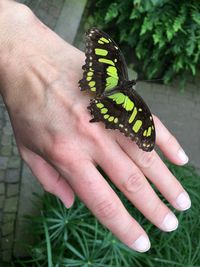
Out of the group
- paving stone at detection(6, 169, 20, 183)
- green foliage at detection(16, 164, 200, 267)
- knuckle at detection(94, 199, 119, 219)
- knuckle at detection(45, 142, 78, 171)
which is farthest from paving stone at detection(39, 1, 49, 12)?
knuckle at detection(94, 199, 119, 219)

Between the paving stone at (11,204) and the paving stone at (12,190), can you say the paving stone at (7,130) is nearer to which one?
the paving stone at (12,190)

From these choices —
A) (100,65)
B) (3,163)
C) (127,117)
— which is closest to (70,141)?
(127,117)

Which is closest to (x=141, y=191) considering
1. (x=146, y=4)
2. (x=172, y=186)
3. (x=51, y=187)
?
(x=172, y=186)

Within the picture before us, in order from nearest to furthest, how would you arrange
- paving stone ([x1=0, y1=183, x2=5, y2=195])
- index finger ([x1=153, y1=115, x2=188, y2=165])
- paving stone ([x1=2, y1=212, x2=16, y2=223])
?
index finger ([x1=153, y1=115, x2=188, y2=165]), paving stone ([x1=2, y1=212, x2=16, y2=223]), paving stone ([x1=0, y1=183, x2=5, y2=195])

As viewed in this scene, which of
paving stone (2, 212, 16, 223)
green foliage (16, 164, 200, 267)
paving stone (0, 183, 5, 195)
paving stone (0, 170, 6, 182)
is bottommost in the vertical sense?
paving stone (2, 212, 16, 223)

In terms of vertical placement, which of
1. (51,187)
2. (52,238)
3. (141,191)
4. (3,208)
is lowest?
(3,208)

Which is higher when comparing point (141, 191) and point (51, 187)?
point (141, 191)

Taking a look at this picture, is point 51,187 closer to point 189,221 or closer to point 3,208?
point 189,221

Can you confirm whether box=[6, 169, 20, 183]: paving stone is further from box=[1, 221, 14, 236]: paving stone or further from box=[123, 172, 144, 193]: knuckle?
box=[123, 172, 144, 193]: knuckle

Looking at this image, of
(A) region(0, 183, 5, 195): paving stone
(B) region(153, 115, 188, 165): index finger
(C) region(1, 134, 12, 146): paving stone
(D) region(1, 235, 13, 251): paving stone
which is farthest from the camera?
(C) region(1, 134, 12, 146): paving stone
